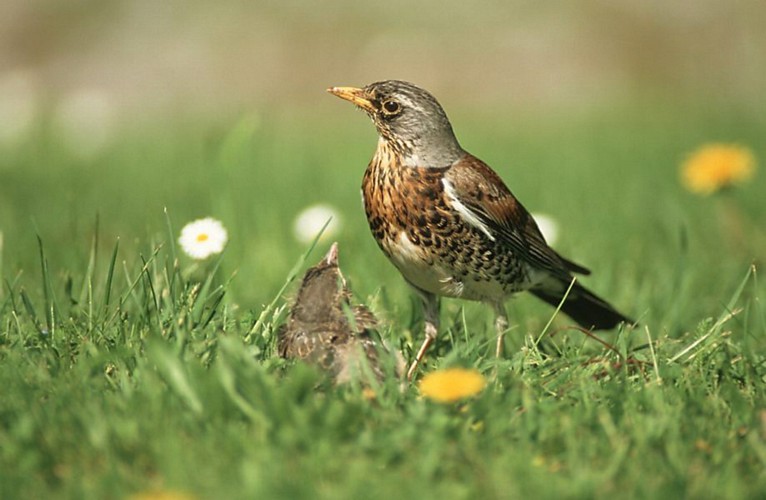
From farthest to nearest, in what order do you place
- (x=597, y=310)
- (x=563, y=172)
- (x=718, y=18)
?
(x=718, y=18) → (x=563, y=172) → (x=597, y=310)

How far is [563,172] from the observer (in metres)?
10.4

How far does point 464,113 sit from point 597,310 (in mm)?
10639

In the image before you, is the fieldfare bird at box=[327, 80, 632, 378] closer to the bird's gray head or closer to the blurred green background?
the bird's gray head

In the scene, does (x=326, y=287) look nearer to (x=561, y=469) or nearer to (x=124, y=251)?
(x=561, y=469)

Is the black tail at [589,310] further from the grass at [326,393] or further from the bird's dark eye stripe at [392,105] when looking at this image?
the bird's dark eye stripe at [392,105]

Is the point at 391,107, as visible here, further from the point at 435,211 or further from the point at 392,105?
the point at 435,211

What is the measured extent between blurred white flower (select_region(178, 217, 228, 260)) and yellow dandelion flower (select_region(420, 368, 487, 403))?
5.65ft

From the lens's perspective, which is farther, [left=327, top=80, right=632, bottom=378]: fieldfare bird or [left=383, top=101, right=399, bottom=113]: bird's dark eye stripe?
[left=383, top=101, right=399, bottom=113]: bird's dark eye stripe

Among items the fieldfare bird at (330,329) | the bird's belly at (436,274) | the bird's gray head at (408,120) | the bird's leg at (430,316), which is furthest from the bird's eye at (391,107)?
the fieldfare bird at (330,329)

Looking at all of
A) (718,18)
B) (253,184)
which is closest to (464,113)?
(718,18)

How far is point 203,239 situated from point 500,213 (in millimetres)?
1479

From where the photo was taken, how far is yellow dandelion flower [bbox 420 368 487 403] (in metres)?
3.47

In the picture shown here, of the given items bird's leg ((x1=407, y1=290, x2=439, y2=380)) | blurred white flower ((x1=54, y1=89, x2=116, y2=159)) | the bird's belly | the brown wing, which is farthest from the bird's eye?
blurred white flower ((x1=54, y1=89, x2=116, y2=159))

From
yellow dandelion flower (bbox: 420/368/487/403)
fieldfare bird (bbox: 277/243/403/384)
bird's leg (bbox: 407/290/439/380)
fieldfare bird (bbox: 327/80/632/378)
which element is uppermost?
fieldfare bird (bbox: 327/80/632/378)
